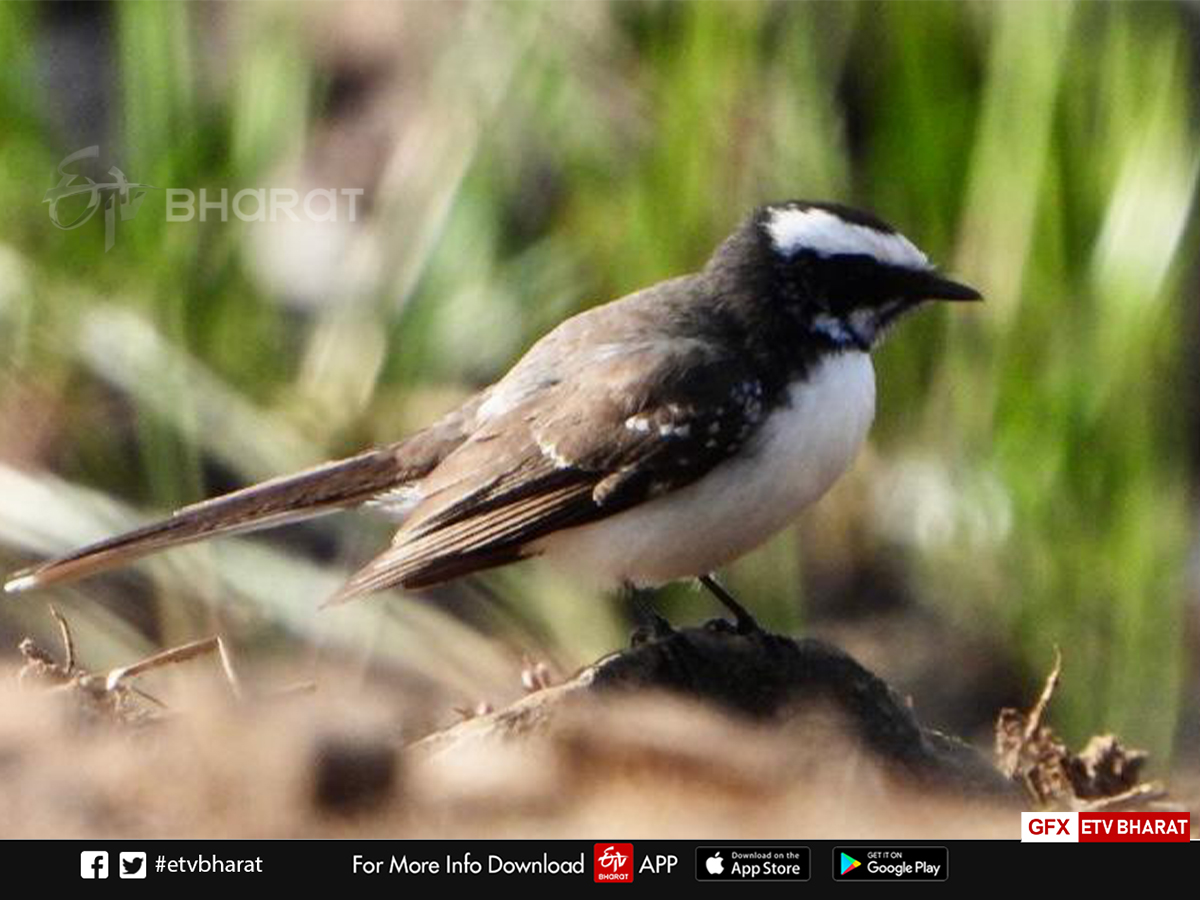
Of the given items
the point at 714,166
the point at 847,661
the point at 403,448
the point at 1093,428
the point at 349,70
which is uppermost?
the point at 349,70

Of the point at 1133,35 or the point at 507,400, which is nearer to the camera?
the point at 507,400

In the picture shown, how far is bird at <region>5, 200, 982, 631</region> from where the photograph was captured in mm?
6164

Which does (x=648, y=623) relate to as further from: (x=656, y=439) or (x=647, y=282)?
(x=647, y=282)

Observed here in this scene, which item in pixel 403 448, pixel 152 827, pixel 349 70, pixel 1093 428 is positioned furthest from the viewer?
pixel 349 70

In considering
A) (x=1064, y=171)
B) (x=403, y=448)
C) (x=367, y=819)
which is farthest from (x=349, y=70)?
(x=367, y=819)

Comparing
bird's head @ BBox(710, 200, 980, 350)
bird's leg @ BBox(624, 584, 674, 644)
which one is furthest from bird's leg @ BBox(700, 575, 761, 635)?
bird's head @ BBox(710, 200, 980, 350)

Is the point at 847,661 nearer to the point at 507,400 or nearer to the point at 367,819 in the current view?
the point at 507,400

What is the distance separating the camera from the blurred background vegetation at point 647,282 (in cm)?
888

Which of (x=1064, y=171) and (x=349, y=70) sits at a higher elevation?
(x=349, y=70)

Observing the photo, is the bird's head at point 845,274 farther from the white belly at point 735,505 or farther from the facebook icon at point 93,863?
the facebook icon at point 93,863

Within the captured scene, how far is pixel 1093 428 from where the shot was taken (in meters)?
8.80

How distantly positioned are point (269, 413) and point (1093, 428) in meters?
2.98

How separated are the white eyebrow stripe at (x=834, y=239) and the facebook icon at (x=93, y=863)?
3.09 metres

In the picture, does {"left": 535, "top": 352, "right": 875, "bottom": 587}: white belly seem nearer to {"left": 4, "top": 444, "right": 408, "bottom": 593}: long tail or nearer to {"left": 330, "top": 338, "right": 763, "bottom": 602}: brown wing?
{"left": 330, "top": 338, "right": 763, "bottom": 602}: brown wing
